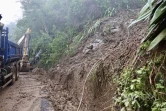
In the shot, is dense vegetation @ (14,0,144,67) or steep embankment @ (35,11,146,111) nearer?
steep embankment @ (35,11,146,111)

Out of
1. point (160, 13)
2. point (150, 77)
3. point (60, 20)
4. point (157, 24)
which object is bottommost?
point (150, 77)

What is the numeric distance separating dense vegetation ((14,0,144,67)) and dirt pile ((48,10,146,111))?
3.38 feet

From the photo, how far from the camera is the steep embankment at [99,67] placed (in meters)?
3.86

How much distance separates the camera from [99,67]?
439 cm

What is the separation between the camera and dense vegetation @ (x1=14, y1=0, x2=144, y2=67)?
9.34 metres

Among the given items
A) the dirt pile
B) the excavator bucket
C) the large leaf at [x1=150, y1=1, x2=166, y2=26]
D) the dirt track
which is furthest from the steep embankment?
the excavator bucket

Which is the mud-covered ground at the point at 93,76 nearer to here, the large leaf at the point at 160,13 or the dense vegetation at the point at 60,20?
the large leaf at the point at 160,13

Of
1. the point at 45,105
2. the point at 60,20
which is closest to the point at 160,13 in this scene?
the point at 45,105

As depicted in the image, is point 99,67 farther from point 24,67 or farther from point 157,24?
point 24,67

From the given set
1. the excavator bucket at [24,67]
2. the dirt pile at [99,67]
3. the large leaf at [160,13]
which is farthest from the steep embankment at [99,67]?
the excavator bucket at [24,67]

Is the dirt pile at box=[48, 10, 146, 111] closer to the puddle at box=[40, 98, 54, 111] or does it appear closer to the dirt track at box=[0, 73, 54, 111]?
the puddle at box=[40, 98, 54, 111]

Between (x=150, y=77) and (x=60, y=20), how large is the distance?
1202 cm

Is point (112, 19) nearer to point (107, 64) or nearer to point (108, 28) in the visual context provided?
point (108, 28)

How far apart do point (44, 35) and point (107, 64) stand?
400 inches
